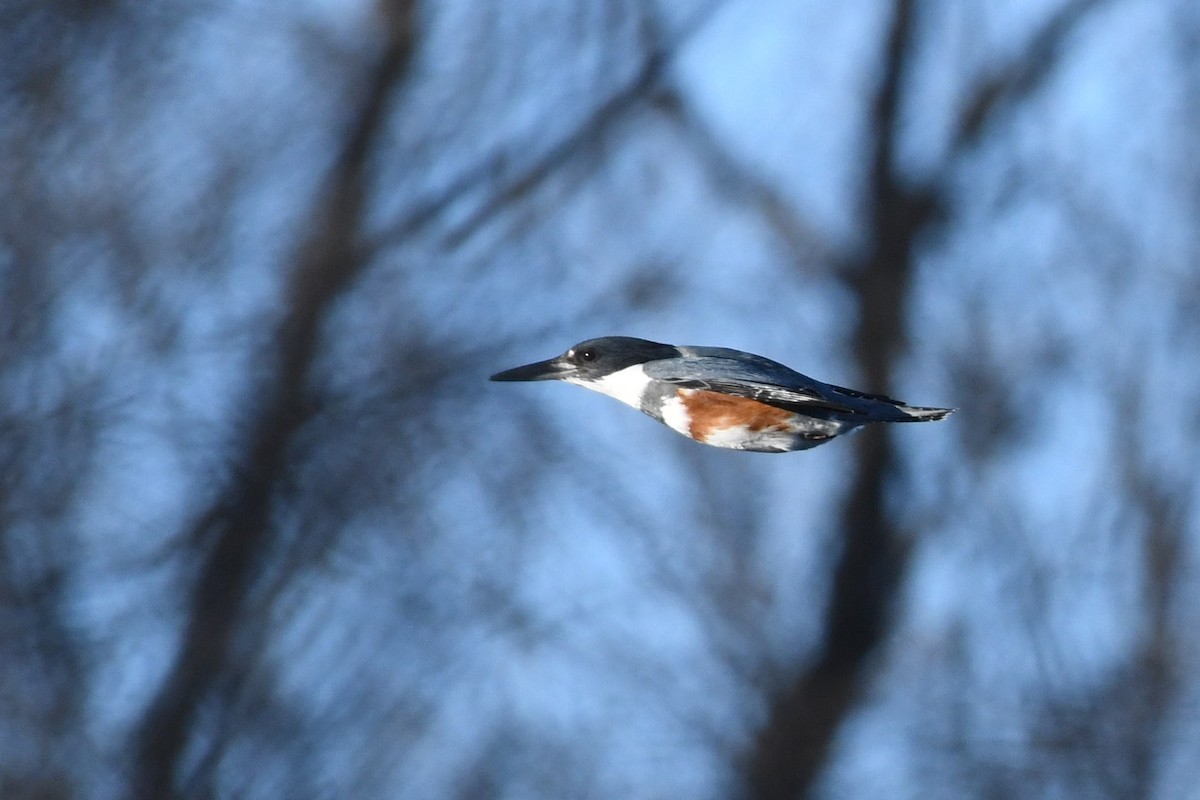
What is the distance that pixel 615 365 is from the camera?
3.68 metres

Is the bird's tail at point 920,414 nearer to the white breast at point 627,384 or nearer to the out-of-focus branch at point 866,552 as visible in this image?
the white breast at point 627,384

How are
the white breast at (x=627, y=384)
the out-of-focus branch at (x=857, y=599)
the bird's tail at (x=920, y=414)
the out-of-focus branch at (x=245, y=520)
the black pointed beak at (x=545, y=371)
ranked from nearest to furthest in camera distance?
the bird's tail at (x=920, y=414) < the white breast at (x=627, y=384) < the black pointed beak at (x=545, y=371) < the out-of-focus branch at (x=245, y=520) < the out-of-focus branch at (x=857, y=599)

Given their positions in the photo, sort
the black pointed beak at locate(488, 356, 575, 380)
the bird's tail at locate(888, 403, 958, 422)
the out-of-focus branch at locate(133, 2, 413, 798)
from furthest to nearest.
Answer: the out-of-focus branch at locate(133, 2, 413, 798) → the black pointed beak at locate(488, 356, 575, 380) → the bird's tail at locate(888, 403, 958, 422)

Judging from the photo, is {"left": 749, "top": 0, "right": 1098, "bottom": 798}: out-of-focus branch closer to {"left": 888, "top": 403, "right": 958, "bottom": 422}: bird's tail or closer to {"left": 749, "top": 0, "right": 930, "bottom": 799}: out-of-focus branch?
{"left": 749, "top": 0, "right": 930, "bottom": 799}: out-of-focus branch

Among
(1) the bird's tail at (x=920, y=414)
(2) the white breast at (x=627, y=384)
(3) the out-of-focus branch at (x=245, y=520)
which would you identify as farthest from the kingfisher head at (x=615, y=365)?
(3) the out-of-focus branch at (x=245, y=520)

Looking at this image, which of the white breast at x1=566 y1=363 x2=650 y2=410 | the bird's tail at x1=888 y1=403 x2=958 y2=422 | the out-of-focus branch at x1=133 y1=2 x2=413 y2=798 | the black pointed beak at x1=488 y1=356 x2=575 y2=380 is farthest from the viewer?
the out-of-focus branch at x1=133 y1=2 x2=413 y2=798

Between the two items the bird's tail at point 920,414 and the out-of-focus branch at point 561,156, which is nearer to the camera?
the bird's tail at point 920,414

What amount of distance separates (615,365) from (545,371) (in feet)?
0.81

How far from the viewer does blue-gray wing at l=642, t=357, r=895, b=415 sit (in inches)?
121

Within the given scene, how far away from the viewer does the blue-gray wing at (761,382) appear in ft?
10.1

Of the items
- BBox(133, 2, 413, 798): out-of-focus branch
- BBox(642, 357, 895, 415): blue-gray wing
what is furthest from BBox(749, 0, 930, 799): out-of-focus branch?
BBox(642, 357, 895, 415): blue-gray wing

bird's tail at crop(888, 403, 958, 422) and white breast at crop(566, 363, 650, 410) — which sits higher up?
white breast at crop(566, 363, 650, 410)

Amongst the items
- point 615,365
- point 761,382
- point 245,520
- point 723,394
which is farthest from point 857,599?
point 761,382

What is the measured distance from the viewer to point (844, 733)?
7625 millimetres
